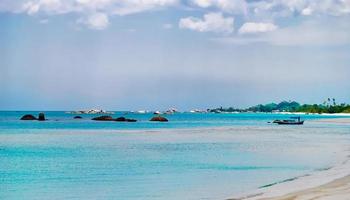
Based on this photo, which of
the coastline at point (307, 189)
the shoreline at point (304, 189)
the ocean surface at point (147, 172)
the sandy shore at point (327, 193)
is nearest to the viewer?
the sandy shore at point (327, 193)

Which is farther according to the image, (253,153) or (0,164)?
(253,153)

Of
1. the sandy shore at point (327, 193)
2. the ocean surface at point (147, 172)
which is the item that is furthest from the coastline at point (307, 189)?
the ocean surface at point (147, 172)

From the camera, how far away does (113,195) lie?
21.0 metres

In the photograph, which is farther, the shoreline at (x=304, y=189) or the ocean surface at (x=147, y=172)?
the ocean surface at (x=147, y=172)

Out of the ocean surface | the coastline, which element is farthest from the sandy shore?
the ocean surface

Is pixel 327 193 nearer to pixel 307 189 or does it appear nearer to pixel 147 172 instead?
pixel 307 189

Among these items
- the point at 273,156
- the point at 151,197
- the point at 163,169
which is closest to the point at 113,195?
the point at 151,197

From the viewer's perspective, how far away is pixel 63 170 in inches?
1231

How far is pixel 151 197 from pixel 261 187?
4.57 metres

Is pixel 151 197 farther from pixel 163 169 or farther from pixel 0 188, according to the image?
pixel 163 169

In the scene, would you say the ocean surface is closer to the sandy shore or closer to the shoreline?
the shoreline

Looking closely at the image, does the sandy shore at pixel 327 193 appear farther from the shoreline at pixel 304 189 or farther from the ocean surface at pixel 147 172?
the ocean surface at pixel 147 172

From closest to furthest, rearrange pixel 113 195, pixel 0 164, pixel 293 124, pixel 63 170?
pixel 113 195 < pixel 63 170 < pixel 0 164 < pixel 293 124

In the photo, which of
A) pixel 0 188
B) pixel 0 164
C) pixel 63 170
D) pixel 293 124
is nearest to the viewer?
pixel 0 188
